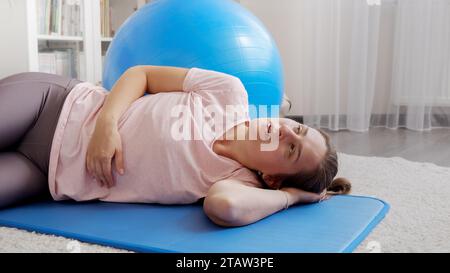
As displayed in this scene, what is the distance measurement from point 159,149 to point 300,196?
36 cm

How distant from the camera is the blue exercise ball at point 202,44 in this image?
5.13ft

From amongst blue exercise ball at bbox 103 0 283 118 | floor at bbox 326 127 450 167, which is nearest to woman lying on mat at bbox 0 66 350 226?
blue exercise ball at bbox 103 0 283 118

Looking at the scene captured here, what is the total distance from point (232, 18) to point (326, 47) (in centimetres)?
142

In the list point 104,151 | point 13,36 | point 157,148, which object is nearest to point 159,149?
point 157,148

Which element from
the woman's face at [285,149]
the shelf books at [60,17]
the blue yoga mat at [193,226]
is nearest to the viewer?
the blue yoga mat at [193,226]

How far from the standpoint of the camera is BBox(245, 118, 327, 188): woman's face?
113 centimetres

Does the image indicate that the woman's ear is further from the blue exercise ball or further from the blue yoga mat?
the blue exercise ball

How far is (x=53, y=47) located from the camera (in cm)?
262

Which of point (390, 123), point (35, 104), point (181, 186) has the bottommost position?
point (390, 123)

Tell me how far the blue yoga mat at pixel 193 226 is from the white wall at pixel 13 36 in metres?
1.14

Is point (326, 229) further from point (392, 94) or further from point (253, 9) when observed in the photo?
point (253, 9)

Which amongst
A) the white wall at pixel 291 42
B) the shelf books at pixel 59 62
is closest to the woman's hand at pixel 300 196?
the shelf books at pixel 59 62

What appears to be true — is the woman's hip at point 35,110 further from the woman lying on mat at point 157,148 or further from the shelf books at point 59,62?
the shelf books at point 59,62
